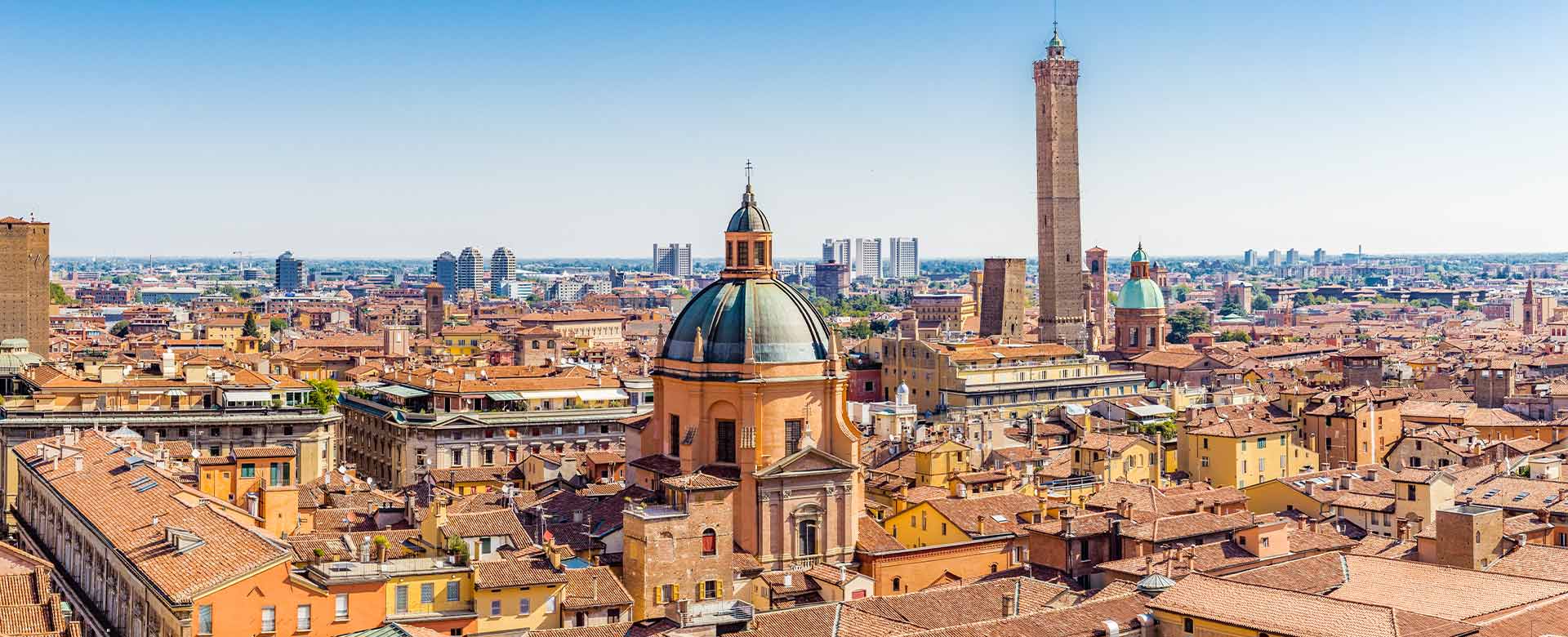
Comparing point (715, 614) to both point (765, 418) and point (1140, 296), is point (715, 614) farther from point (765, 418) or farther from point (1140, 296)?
point (1140, 296)

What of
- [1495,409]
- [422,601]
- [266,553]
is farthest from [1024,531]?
[1495,409]

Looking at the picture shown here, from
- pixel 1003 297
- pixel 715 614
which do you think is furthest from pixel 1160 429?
pixel 1003 297

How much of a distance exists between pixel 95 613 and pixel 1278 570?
25.6 metres

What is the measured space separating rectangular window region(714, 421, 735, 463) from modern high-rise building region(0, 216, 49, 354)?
237ft

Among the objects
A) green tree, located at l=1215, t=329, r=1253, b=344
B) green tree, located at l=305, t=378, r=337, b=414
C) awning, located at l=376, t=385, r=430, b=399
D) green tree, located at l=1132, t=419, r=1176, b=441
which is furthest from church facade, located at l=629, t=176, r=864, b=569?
green tree, located at l=1215, t=329, r=1253, b=344

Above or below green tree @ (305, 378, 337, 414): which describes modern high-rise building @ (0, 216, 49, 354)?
above

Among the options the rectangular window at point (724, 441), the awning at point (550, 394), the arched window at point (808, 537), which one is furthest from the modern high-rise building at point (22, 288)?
the arched window at point (808, 537)

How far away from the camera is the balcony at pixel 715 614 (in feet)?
116

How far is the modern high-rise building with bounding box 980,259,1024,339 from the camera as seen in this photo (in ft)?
467

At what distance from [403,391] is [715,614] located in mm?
41838

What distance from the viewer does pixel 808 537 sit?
46000mm

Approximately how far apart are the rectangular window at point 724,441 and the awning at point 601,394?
29155mm

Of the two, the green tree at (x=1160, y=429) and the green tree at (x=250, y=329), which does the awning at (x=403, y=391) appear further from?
the green tree at (x=250, y=329)

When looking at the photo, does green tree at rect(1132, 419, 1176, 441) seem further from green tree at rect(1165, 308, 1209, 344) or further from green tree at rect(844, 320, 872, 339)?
green tree at rect(844, 320, 872, 339)
